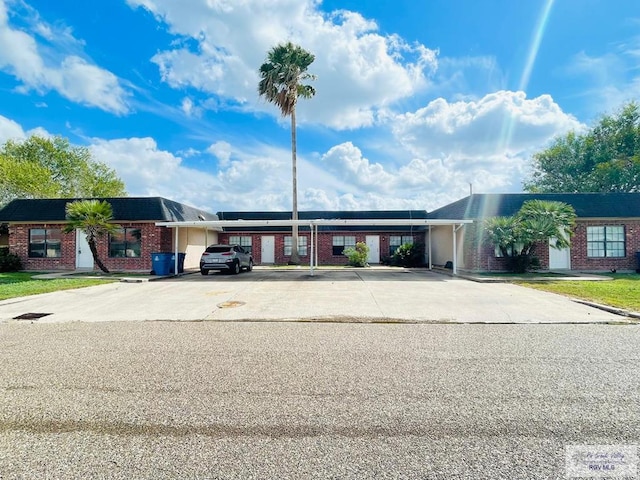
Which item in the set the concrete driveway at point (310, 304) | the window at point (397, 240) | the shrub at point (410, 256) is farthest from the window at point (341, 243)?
the concrete driveway at point (310, 304)

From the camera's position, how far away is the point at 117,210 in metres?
19.5

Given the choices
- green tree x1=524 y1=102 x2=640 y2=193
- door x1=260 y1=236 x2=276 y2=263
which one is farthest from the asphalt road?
green tree x1=524 y1=102 x2=640 y2=193

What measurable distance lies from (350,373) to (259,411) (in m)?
1.38

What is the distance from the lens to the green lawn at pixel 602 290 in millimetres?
9357

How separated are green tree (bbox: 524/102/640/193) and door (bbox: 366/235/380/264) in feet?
70.1

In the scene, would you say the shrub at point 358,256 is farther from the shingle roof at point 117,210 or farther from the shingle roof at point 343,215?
the shingle roof at point 117,210

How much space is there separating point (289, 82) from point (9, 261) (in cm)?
1955

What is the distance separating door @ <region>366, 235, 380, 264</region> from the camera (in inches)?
1065

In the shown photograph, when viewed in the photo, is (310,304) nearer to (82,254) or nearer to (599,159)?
(82,254)

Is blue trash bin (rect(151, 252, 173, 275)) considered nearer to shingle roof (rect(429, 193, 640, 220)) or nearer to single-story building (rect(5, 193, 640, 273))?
single-story building (rect(5, 193, 640, 273))

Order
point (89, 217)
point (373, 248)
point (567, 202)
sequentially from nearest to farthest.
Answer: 1. point (89, 217)
2. point (567, 202)
3. point (373, 248)

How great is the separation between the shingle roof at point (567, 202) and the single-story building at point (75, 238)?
16.1 m

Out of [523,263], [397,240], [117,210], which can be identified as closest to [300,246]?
[397,240]

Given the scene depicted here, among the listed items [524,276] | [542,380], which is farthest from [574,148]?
[542,380]
